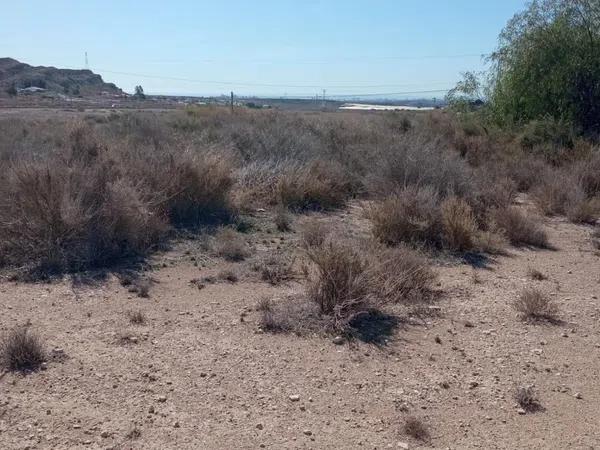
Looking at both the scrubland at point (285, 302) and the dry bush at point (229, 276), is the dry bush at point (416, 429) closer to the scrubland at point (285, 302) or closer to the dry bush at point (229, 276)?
the scrubland at point (285, 302)

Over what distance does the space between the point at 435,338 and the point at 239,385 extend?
7.70 ft

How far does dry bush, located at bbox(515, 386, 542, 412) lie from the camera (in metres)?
6.22

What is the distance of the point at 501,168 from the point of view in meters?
19.2

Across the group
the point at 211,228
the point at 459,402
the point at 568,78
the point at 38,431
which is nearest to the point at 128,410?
the point at 38,431

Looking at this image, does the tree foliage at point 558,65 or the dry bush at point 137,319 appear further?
the tree foliage at point 558,65

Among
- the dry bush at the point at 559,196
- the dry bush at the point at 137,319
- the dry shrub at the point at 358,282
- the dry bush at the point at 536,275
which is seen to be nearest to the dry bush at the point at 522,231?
the dry bush at the point at 536,275

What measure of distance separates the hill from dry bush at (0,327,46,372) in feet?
353

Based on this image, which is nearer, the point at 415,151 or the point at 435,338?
the point at 435,338

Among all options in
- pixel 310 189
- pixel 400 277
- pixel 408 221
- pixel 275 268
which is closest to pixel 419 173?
pixel 310 189

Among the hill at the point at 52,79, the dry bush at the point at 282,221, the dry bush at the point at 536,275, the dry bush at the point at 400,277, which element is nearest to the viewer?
the dry bush at the point at 400,277

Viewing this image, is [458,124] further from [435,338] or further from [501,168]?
[435,338]

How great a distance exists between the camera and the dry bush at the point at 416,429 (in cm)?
567

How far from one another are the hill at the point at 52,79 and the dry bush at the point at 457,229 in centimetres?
10474

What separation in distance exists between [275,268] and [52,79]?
12503cm
